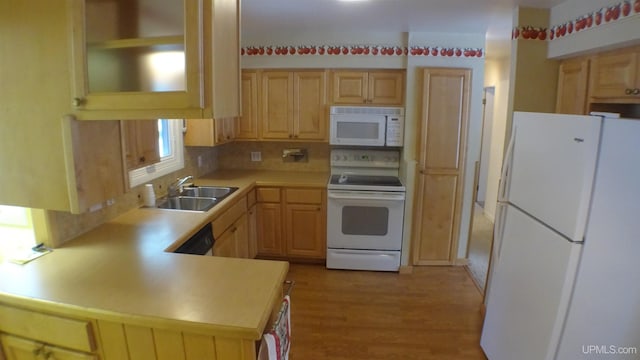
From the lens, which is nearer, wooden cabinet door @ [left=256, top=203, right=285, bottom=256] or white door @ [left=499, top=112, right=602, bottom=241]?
white door @ [left=499, top=112, right=602, bottom=241]

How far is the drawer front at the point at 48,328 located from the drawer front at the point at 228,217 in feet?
3.99

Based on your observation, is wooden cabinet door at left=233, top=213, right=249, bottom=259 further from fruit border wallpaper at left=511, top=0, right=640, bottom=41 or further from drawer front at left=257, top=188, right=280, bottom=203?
fruit border wallpaper at left=511, top=0, right=640, bottom=41

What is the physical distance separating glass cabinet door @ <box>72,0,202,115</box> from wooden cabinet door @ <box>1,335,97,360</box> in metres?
1.00

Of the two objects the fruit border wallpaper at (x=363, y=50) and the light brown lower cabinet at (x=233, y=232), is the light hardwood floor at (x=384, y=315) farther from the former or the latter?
the fruit border wallpaper at (x=363, y=50)

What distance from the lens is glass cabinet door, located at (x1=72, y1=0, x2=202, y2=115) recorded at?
1.44m

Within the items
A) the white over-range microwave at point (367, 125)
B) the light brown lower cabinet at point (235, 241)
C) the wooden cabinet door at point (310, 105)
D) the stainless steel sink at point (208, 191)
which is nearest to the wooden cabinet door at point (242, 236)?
the light brown lower cabinet at point (235, 241)

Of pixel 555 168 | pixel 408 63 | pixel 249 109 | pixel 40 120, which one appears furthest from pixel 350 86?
pixel 40 120

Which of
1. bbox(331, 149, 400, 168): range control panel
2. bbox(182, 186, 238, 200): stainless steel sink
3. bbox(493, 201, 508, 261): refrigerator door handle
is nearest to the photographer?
Answer: bbox(493, 201, 508, 261): refrigerator door handle

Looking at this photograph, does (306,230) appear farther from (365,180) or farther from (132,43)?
(132,43)

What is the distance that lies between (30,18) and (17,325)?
50.3 inches

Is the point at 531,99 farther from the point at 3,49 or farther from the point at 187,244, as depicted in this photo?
the point at 3,49

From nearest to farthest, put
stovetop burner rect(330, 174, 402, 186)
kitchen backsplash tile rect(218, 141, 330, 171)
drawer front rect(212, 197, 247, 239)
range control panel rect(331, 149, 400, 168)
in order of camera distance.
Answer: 1. drawer front rect(212, 197, 247, 239)
2. stovetop burner rect(330, 174, 402, 186)
3. range control panel rect(331, 149, 400, 168)
4. kitchen backsplash tile rect(218, 141, 330, 171)

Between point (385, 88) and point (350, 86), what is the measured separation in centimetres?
35

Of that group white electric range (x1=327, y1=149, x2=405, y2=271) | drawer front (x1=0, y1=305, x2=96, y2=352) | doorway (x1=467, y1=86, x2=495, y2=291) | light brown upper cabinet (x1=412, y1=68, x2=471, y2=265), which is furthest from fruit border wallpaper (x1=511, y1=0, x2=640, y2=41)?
drawer front (x1=0, y1=305, x2=96, y2=352)
